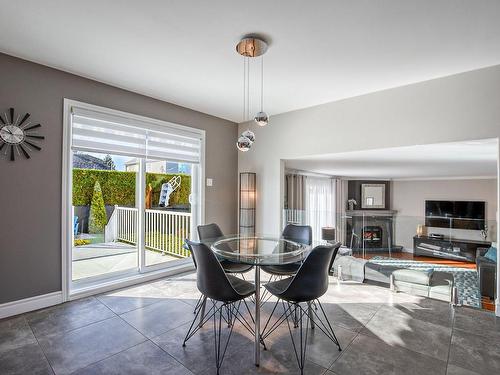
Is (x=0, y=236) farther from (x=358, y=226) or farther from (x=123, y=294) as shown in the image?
(x=358, y=226)

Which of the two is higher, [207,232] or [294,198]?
[294,198]

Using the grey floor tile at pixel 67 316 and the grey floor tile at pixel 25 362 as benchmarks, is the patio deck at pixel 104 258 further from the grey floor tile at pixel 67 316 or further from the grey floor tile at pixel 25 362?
the grey floor tile at pixel 25 362

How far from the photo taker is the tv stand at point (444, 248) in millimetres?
4066

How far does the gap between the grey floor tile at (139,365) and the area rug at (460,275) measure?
3.27 m

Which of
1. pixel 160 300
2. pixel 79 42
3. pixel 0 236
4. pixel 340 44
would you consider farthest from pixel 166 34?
pixel 160 300

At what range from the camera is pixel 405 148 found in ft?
11.2

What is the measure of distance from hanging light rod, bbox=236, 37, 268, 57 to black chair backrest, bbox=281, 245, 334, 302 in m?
1.81

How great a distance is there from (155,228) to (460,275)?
4610 mm

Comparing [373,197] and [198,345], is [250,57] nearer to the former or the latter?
[198,345]

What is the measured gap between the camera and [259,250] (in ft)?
8.88

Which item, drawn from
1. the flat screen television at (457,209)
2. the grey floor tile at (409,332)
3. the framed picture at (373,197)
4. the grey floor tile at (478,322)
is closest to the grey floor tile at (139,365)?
the grey floor tile at (409,332)

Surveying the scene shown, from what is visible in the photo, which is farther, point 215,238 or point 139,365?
point 215,238

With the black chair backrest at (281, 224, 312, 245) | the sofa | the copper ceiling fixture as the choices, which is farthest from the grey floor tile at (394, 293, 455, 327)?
the copper ceiling fixture

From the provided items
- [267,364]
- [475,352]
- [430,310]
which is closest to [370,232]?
[430,310]
